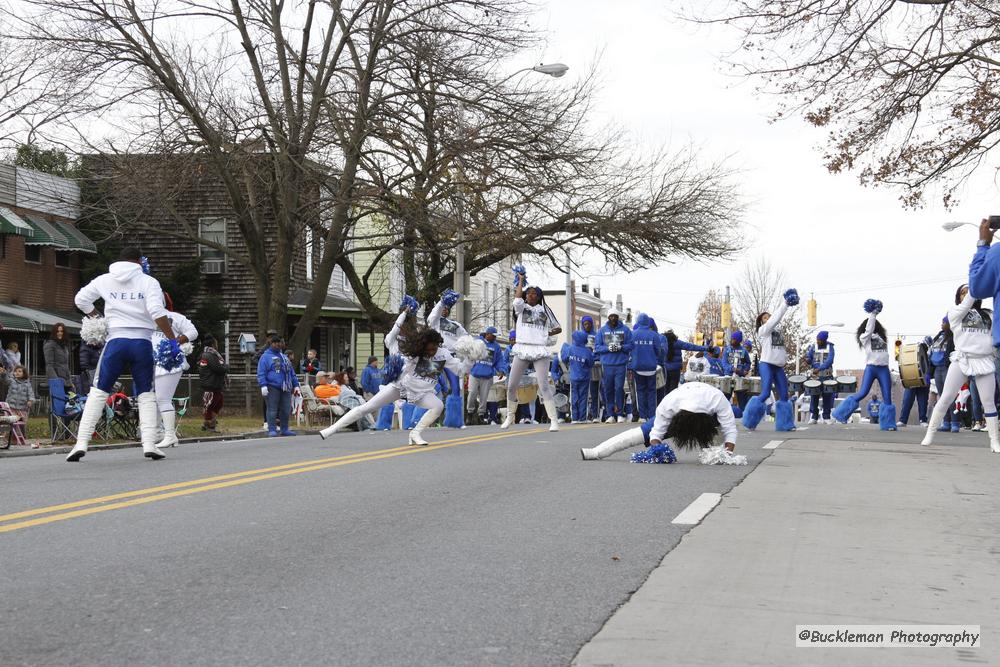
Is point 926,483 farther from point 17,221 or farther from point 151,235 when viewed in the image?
point 151,235

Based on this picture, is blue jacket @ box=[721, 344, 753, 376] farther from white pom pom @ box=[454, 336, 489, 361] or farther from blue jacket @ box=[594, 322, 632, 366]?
white pom pom @ box=[454, 336, 489, 361]

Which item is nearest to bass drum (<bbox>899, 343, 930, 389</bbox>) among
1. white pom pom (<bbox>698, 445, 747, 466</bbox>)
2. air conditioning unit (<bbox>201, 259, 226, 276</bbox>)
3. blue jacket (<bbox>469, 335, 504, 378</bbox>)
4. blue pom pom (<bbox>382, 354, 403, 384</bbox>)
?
blue jacket (<bbox>469, 335, 504, 378</bbox>)

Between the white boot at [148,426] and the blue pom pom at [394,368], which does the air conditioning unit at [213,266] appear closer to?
the blue pom pom at [394,368]

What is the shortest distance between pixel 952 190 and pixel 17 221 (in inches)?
964

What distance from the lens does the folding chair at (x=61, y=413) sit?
1800 cm

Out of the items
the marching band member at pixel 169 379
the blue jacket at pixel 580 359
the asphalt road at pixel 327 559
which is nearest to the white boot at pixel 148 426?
the asphalt road at pixel 327 559

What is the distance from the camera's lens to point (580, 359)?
26.1 meters

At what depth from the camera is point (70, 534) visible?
725 centimetres

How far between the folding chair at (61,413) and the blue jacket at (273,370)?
3.55 m

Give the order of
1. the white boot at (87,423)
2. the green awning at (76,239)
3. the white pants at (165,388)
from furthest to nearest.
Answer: the green awning at (76,239), the white pants at (165,388), the white boot at (87,423)

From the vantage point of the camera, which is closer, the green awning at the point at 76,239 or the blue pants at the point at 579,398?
the blue pants at the point at 579,398

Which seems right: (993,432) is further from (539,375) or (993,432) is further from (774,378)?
(539,375)

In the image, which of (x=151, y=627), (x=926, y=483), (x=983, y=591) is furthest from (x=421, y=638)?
(x=926, y=483)

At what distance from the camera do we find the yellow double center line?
7.93 meters
